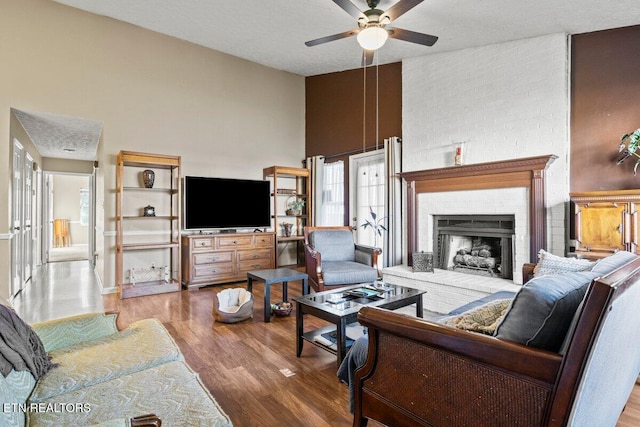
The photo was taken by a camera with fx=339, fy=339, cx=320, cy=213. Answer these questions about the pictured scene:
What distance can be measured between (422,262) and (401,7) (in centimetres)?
276

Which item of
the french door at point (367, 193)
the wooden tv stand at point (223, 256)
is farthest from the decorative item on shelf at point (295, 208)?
the french door at point (367, 193)

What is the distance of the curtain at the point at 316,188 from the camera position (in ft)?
20.7

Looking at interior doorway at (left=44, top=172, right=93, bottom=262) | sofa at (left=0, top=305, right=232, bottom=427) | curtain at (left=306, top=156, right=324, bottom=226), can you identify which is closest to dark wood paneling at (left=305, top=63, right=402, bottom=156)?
curtain at (left=306, top=156, right=324, bottom=226)

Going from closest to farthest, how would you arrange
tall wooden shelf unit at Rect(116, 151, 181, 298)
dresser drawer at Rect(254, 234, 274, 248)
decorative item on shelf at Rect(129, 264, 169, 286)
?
1. tall wooden shelf unit at Rect(116, 151, 181, 298)
2. decorative item on shelf at Rect(129, 264, 169, 286)
3. dresser drawer at Rect(254, 234, 274, 248)

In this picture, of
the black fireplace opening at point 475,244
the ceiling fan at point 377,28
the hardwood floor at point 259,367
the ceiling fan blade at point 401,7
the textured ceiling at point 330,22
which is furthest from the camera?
the black fireplace opening at point 475,244

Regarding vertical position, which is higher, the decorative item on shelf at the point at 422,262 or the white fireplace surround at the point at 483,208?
the white fireplace surround at the point at 483,208

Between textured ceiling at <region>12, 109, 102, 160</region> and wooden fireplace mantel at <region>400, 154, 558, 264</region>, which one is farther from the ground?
textured ceiling at <region>12, 109, 102, 160</region>

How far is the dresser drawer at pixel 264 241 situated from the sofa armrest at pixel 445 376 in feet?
13.4

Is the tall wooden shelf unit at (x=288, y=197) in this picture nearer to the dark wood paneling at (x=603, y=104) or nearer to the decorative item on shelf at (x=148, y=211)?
the decorative item on shelf at (x=148, y=211)

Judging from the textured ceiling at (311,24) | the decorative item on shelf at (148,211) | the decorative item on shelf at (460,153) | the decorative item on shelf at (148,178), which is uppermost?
the textured ceiling at (311,24)

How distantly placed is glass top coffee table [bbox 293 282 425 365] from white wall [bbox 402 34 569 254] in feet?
6.45

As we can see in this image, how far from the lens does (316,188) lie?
6.32 metres

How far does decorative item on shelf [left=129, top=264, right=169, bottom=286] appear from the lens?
472 cm

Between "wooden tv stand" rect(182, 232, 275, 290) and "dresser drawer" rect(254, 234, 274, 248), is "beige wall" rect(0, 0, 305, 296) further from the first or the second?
"dresser drawer" rect(254, 234, 274, 248)
